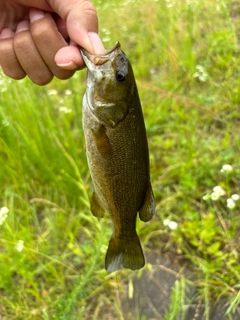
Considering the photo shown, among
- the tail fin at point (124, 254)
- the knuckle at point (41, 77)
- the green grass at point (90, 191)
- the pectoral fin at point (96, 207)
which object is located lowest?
the green grass at point (90, 191)

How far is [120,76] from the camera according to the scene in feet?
4.62

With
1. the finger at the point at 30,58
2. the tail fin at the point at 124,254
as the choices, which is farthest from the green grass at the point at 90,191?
the finger at the point at 30,58

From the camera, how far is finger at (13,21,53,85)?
1706mm

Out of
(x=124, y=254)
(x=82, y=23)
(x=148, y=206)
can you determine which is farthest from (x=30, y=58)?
(x=124, y=254)

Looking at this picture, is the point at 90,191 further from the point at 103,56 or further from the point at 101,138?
the point at 103,56

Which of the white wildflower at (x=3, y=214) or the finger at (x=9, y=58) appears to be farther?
the white wildflower at (x=3, y=214)

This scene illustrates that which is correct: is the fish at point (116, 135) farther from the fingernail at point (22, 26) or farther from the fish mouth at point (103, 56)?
the fingernail at point (22, 26)

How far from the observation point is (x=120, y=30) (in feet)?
14.1

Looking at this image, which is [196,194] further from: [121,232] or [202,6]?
[202,6]

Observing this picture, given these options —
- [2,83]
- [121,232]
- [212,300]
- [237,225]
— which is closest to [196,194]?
[237,225]

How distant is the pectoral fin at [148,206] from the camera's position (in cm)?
149

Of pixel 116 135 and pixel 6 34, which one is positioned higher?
pixel 6 34

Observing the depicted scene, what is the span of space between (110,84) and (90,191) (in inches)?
50.6

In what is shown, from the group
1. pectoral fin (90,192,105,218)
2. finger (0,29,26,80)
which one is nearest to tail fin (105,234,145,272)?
pectoral fin (90,192,105,218)
